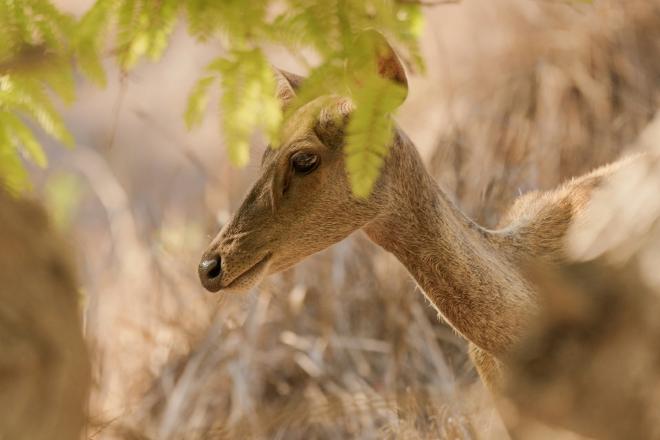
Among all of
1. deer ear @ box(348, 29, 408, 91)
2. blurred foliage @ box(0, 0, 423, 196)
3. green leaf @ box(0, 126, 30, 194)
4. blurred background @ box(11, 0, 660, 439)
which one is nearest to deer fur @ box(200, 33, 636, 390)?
deer ear @ box(348, 29, 408, 91)

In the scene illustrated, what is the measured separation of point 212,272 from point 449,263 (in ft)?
2.24

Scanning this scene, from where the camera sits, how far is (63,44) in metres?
2.06

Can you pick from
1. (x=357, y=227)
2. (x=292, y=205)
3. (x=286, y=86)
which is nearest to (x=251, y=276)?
(x=292, y=205)

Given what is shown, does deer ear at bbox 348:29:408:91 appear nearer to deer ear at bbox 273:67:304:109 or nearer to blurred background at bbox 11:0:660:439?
deer ear at bbox 273:67:304:109

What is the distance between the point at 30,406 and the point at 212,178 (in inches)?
168

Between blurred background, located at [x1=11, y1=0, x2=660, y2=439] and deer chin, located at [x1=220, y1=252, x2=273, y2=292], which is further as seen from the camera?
blurred background, located at [x1=11, y1=0, x2=660, y2=439]

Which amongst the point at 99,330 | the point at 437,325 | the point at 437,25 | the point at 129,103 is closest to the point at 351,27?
the point at 437,325

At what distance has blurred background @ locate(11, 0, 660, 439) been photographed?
4602mm

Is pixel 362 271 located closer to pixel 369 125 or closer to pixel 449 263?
pixel 449 263

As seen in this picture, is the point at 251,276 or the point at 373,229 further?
the point at 373,229

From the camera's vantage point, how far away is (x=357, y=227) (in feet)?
9.63

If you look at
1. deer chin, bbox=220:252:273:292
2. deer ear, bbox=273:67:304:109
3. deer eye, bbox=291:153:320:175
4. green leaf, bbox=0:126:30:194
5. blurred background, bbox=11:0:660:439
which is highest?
green leaf, bbox=0:126:30:194

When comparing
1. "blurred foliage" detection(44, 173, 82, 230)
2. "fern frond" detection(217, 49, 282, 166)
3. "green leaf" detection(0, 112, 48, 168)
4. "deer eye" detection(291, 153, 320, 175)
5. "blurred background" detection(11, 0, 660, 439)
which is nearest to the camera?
"fern frond" detection(217, 49, 282, 166)

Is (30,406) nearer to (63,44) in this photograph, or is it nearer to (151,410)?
(63,44)
